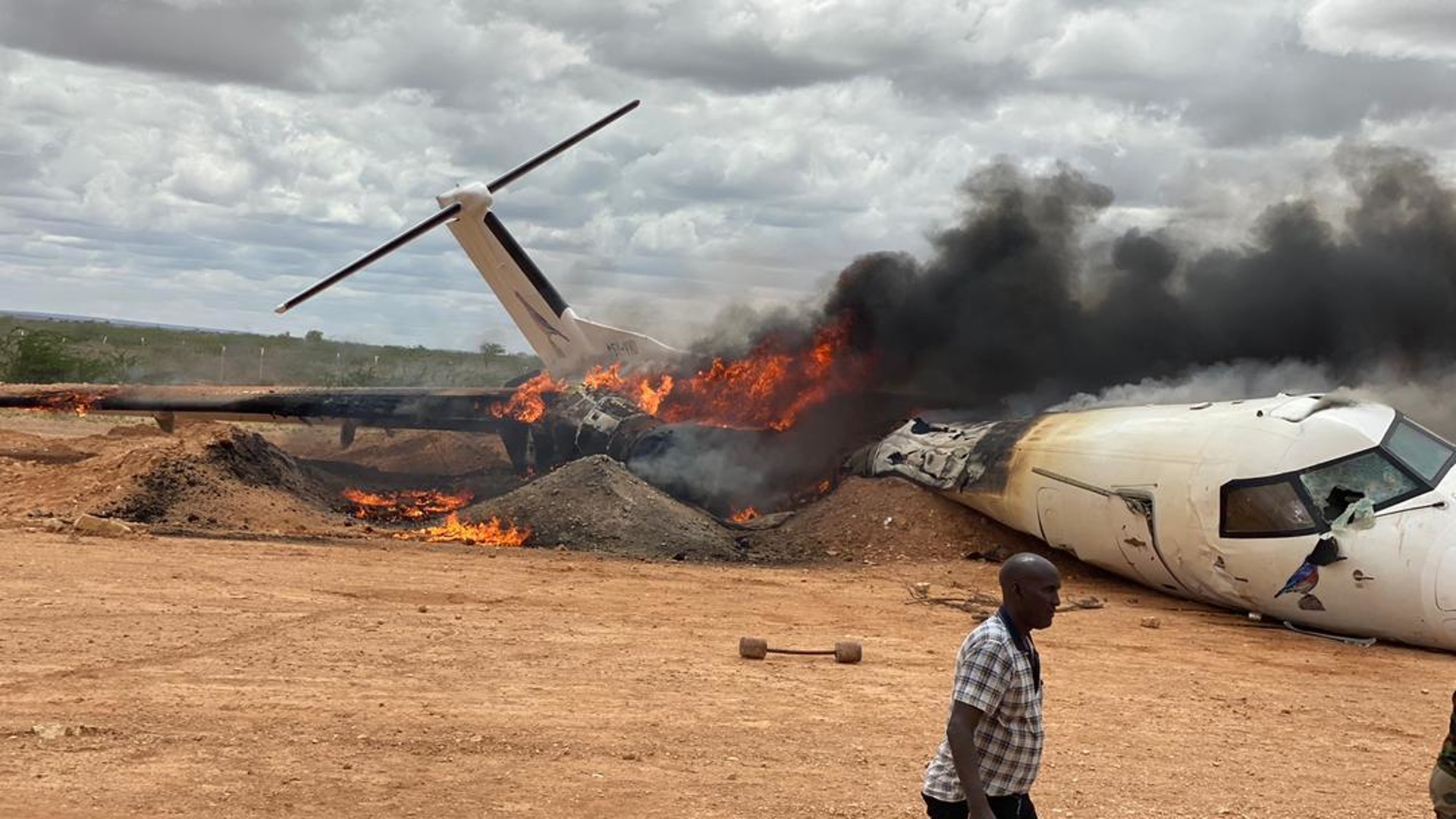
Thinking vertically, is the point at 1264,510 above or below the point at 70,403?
above

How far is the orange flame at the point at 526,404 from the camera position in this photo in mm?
26234

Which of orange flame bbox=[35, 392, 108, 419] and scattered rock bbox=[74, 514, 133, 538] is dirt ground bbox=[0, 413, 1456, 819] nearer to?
scattered rock bbox=[74, 514, 133, 538]

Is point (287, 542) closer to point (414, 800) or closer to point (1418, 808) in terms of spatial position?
point (414, 800)

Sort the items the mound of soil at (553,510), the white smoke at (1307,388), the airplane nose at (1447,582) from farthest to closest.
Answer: the white smoke at (1307,388)
the mound of soil at (553,510)
the airplane nose at (1447,582)

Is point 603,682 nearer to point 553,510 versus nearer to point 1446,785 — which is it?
point 1446,785

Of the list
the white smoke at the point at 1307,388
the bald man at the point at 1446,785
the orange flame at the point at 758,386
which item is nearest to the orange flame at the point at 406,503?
the orange flame at the point at 758,386

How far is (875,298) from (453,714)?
20138mm

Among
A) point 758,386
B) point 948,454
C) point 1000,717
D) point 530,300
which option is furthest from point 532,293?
point 1000,717

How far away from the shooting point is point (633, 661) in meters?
11.1

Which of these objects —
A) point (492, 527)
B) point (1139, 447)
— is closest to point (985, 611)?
point (1139, 447)

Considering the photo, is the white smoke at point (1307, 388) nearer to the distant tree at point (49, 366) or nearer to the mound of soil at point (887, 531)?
the mound of soil at point (887, 531)

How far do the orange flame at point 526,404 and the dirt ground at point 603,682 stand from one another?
6814 millimetres

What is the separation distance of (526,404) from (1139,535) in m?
14.5

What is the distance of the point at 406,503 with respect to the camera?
2484 cm
